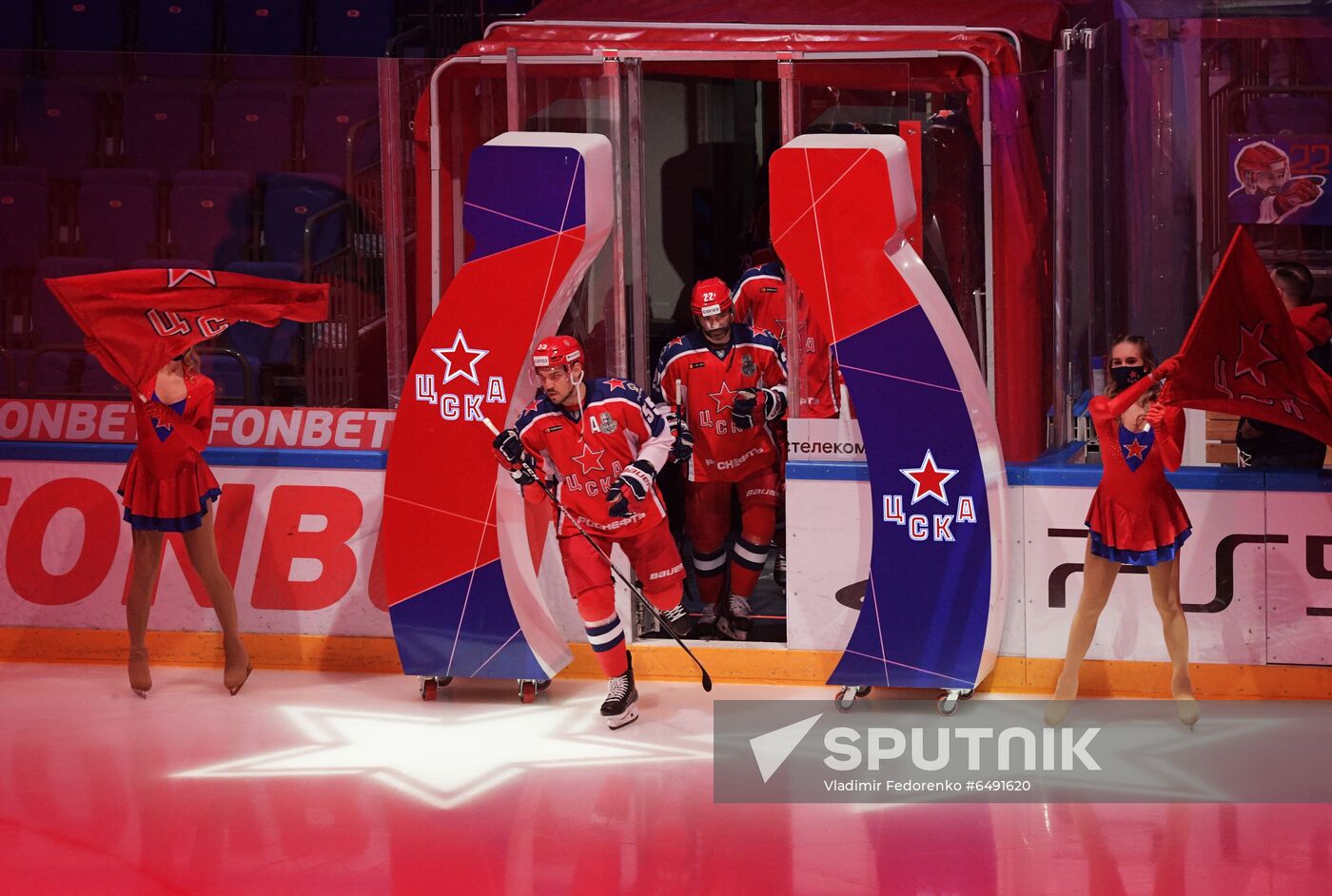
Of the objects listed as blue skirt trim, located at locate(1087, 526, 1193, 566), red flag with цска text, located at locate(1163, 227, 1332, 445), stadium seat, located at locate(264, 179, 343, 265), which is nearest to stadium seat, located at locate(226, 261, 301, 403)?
stadium seat, located at locate(264, 179, 343, 265)

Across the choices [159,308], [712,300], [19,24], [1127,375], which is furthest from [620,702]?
[19,24]

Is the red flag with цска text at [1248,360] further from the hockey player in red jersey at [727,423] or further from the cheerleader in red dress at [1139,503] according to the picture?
the hockey player in red jersey at [727,423]

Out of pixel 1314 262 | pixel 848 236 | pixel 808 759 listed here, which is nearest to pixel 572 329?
pixel 848 236

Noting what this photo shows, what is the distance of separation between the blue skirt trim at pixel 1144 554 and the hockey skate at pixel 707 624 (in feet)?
6.02

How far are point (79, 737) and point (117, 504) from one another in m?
1.34

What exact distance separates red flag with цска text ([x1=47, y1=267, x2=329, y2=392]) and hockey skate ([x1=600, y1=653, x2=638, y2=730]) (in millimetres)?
1932

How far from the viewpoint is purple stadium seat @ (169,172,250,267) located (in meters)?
7.09

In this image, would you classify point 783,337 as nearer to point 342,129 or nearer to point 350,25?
point 342,129

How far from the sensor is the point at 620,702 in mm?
5984

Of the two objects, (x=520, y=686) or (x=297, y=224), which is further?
(x=297, y=224)

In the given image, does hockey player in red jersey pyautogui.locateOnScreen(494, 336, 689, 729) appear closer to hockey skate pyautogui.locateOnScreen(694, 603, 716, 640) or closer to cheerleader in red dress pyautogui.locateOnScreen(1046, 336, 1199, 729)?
hockey skate pyautogui.locateOnScreen(694, 603, 716, 640)

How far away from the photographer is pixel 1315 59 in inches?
246

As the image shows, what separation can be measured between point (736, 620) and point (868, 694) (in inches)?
30.8

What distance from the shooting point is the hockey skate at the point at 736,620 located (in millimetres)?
6723
